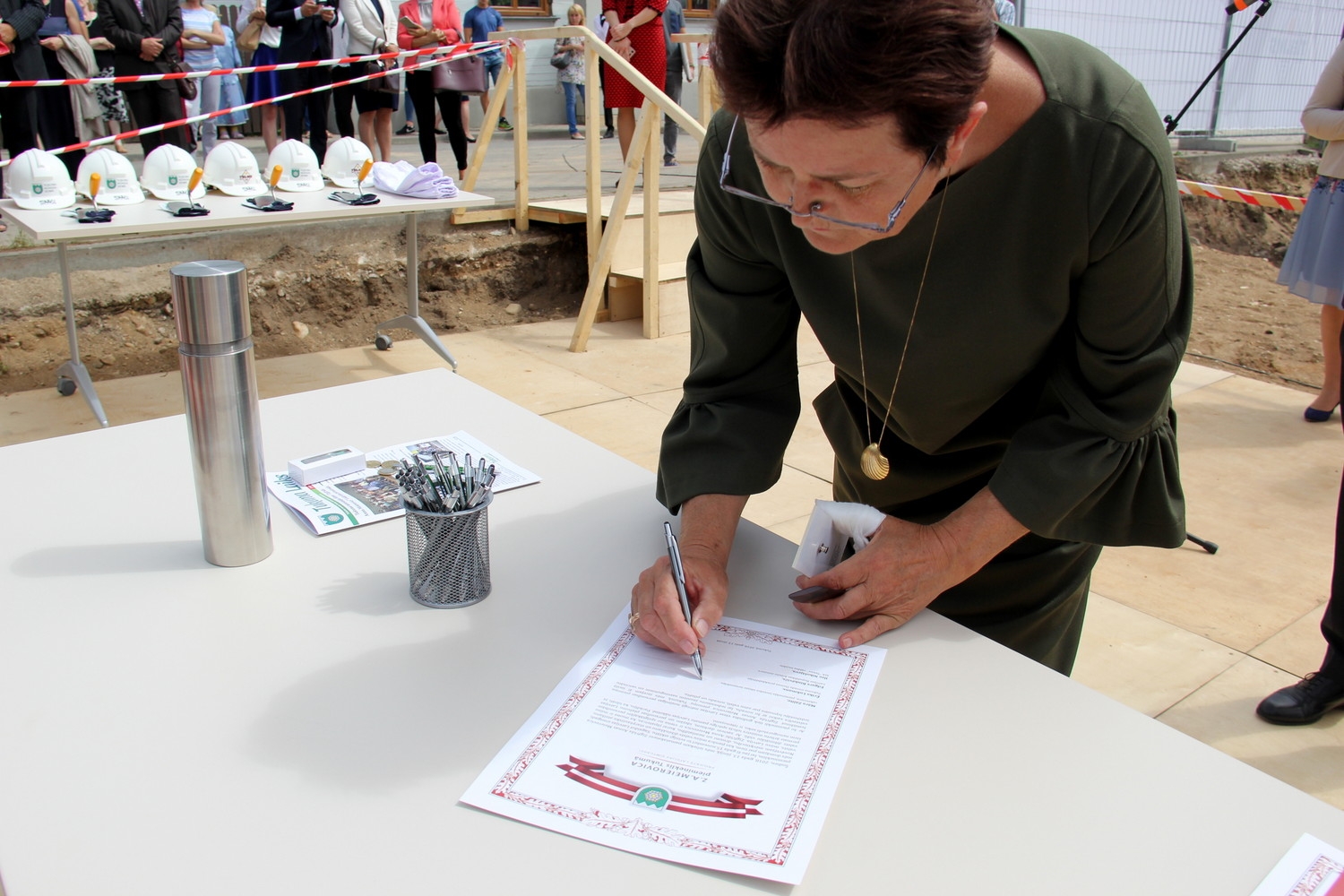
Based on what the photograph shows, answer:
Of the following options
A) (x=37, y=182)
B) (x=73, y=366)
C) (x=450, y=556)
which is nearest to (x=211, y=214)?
(x=37, y=182)

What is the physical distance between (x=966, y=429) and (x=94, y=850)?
1027 millimetres

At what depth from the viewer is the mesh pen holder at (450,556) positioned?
42.0 inches

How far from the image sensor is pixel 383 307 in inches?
205

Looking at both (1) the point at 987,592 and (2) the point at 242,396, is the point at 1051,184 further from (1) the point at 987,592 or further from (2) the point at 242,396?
(2) the point at 242,396

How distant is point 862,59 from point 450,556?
2.12 ft

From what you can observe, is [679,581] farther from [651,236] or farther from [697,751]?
[651,236]

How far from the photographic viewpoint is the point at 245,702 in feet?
3.08

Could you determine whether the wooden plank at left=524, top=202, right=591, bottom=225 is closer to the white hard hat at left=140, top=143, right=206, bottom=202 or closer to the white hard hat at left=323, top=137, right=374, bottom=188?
the white hard hat at left=323, top=137, right=374, bottom=188

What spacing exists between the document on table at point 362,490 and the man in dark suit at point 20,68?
4.98 m

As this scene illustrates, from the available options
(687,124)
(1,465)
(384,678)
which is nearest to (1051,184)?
(384,678)

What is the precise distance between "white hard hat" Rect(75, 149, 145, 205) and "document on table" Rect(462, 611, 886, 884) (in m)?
3.65

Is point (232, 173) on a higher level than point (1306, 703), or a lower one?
higher

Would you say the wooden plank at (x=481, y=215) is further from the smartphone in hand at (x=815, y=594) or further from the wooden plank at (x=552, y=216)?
the smartphone in hand at (x=815, y=594)

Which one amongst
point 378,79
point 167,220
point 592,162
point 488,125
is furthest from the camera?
point 378,79
